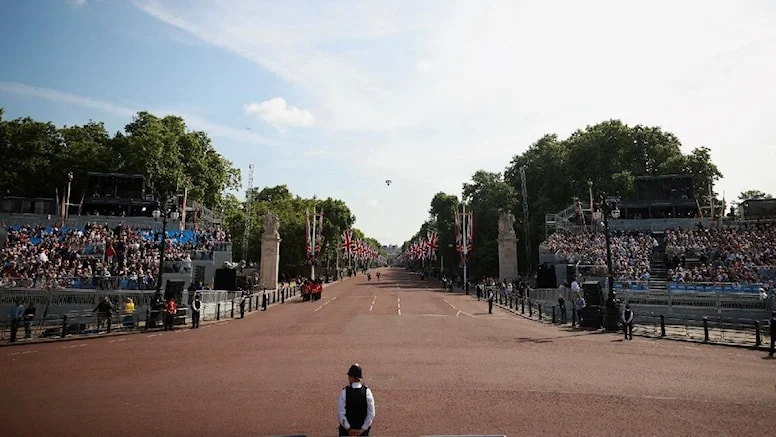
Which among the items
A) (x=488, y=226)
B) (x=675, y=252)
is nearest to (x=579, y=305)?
(x=675, y=252)

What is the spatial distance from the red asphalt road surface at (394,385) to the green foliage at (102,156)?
125ft

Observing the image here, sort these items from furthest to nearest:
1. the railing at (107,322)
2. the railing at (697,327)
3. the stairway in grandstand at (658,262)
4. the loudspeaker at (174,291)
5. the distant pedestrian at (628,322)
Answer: the stairway in grandstand at (658,262) < the loudspeaker at (174,291) < the railing at (107,322) < the distant pedestrian at (628,322) < the railing at (697,327)

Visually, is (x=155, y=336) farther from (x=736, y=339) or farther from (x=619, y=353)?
(x=736, y=339)

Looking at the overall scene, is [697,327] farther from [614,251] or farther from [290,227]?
[290,227]

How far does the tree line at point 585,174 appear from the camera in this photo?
175 ft

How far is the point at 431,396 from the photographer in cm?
937

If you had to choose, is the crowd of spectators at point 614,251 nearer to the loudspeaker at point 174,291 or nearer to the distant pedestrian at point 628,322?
the distant pedestrian at point 628,322

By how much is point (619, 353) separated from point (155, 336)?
1799 centimetres

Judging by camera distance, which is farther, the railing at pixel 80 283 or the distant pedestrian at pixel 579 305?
the railing at pixel 80 283

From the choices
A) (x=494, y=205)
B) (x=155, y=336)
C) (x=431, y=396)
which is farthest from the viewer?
(x=494, y=205)

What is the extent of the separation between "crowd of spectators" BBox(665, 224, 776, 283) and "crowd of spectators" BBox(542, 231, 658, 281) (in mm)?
1804

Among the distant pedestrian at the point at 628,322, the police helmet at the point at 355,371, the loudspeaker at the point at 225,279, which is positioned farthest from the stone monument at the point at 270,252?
the police helmet at the point at 355,371

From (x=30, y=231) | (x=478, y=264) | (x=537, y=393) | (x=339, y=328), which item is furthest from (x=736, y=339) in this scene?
(x=30, y=231)

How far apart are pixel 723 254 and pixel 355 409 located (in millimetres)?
37856
